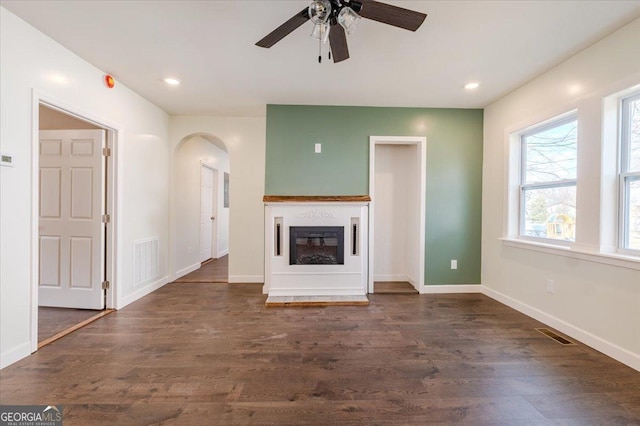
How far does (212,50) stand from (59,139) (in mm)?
2133

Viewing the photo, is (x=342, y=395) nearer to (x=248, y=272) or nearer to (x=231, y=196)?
(x=248, y=272)

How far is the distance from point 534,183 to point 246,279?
159 inches

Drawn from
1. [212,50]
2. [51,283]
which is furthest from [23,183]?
[212,50]

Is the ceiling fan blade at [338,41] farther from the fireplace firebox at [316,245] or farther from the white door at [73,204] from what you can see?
the white door at [73,204]

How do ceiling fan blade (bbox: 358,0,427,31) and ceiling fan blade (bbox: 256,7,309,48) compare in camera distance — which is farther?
ceiling fan blade (bbox: 256,7,309,48)

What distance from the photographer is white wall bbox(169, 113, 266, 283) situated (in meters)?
4.25

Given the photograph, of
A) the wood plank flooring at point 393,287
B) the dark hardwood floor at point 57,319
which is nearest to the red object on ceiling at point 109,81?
the dark hardwood floor at point 57,319

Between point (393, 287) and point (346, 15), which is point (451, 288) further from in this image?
point (346, 15)

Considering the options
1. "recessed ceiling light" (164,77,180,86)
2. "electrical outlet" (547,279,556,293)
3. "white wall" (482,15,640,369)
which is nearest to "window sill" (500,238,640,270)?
"white wall" (482,15,640,369)

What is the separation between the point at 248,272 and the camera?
4.28 meters

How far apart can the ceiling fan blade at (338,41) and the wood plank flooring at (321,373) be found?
2.24 meters

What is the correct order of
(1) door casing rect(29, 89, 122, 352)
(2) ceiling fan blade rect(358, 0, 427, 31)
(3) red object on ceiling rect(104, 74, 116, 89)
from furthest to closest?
(3) red object on ceiling rect(104, 74, 116, 89) < (1) door casing rect(29, 89, 122, 352) < (2) ceiling fan blade rect(358, 0, 427, 31)

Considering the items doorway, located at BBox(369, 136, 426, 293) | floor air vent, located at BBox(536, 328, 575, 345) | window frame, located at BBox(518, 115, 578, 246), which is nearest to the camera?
floor air vent, located at BBox(536, 328, 575, 345)

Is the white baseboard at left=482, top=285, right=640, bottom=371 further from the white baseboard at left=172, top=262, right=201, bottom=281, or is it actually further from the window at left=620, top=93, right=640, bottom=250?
the white baseboard at left=172, top=262, right=201, bottom=281
